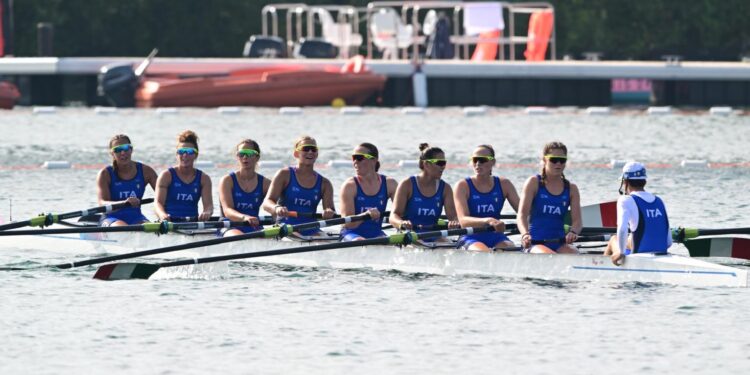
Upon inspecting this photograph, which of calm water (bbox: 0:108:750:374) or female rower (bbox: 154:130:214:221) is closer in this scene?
calm water (bbox: 0:108:750:374)

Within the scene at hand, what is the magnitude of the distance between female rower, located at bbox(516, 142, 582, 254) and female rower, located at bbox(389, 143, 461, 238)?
90cm

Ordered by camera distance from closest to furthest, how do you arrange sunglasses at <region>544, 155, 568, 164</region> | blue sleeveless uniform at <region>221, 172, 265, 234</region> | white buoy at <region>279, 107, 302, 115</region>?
1. sunglasses at <region>544, 155, 568, 164</region>
2. blue sleeveless uniform at <region>221, 172, 265, 234</region>
3. white buoy at <region>279, 107, 302, 115</region>

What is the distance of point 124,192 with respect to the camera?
67.5 feet

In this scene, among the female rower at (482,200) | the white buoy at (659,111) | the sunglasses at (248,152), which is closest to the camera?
the female rower at (482,200)

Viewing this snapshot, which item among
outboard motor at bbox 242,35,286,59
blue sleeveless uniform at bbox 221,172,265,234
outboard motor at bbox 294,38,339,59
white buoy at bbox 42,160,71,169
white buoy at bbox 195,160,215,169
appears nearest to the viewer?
blue sleeveless uniform at bbox 221,172,265,234

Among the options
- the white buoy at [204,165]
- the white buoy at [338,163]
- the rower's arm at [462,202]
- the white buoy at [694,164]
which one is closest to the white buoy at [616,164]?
the white buoy at [694,164]

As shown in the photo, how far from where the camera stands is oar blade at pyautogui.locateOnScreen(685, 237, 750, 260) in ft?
62.4

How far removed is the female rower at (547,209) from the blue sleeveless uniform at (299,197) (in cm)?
269

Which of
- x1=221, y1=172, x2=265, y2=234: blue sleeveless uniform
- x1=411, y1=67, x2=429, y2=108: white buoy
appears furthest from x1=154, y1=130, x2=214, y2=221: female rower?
x1=411, y1=67, x2=429, y2=108: white buoy

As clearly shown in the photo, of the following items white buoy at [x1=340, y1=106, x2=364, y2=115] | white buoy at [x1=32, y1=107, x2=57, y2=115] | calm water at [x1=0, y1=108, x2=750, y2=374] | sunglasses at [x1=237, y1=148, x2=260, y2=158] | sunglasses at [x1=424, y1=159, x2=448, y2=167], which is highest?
white buoy at [x1=32, y1=107, x2=57, y2=115]

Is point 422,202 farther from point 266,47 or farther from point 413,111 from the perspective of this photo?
point 266,47

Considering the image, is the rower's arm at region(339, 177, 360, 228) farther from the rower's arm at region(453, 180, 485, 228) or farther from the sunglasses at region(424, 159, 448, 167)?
the rower's arm at region(453, 180, 485, 228)

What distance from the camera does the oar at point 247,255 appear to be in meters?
17.7

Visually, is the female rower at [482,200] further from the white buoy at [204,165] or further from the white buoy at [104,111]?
the white buoy at [104,111]
